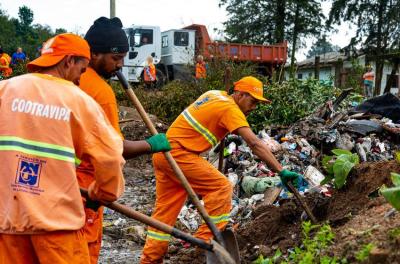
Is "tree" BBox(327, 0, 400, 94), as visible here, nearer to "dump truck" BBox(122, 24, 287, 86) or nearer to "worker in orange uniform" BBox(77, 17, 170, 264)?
"dump truck" BBox(122, 24, 287, 86)

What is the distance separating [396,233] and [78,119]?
2077 mm

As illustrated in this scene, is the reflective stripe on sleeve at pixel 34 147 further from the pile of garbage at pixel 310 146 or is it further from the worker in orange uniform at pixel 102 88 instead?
the pile of garbage at pixel 310 146

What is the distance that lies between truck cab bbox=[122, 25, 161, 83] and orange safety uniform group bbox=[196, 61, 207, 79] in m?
8.51

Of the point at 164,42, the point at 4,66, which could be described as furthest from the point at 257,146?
the point at 164,42

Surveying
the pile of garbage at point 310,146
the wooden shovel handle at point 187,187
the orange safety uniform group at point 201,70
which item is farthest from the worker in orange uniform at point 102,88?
the orange safety uniform group at point 201,70

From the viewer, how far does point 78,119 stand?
276 centimetres

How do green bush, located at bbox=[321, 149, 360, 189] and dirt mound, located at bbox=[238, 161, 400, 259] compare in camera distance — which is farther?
green bush, located at bbox=[321, 149, 360, 189]

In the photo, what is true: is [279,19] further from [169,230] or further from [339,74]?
[169,230]

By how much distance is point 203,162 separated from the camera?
5.21 metres

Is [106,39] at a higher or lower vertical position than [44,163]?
higher

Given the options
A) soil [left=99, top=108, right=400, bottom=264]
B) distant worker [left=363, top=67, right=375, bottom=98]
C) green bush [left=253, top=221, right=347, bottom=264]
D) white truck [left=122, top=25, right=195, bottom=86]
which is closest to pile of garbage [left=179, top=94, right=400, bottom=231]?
soil [left=99, top=108, right=400, bottom=264]

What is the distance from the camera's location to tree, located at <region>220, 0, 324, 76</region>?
3656 centimetres

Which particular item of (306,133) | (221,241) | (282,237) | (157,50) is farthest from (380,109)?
(157,50)

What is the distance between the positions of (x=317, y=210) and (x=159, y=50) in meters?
18.9
